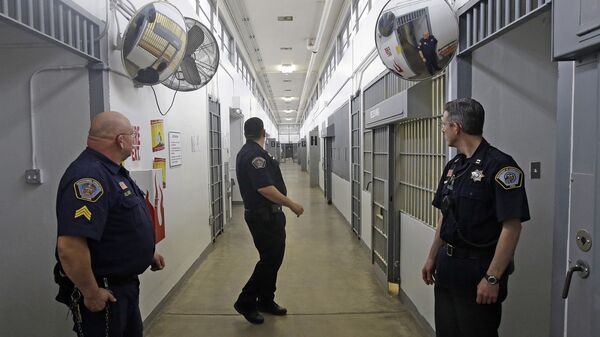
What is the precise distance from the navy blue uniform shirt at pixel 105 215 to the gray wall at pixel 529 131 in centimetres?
206

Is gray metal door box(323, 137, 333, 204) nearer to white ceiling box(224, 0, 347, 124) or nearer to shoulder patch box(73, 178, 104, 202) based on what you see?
white ceiling box(224, 0, 347, 124)

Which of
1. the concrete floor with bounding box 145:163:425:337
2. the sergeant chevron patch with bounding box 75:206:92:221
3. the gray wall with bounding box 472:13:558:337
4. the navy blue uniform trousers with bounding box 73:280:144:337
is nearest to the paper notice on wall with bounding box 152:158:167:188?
the concrete floor with bounding box 145:163:425:337

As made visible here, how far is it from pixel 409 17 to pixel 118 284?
2.08 m

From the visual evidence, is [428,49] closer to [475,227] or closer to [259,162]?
[475,227]

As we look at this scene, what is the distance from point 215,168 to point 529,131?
4790 mm

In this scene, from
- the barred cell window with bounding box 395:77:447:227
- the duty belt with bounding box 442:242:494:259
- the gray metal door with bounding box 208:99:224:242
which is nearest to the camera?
the duty belt with bounding box 442:242:494:259

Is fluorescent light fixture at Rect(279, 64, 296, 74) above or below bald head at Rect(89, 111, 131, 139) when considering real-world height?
above

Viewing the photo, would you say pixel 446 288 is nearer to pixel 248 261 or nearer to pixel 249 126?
pixel 249 126

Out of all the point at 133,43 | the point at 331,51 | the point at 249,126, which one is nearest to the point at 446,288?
the point at 249,126

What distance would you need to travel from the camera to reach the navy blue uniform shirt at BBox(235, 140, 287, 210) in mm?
2986

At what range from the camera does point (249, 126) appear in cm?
317

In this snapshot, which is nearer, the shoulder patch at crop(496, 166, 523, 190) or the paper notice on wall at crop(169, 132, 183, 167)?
the shoulder patch at crop(496, 166, 523, 190)

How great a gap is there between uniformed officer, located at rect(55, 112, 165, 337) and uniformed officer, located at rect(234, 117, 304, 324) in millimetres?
1152

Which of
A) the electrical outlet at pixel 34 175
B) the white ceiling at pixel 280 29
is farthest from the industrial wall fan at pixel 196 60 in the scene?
the white ceiling at pixel 280 29
